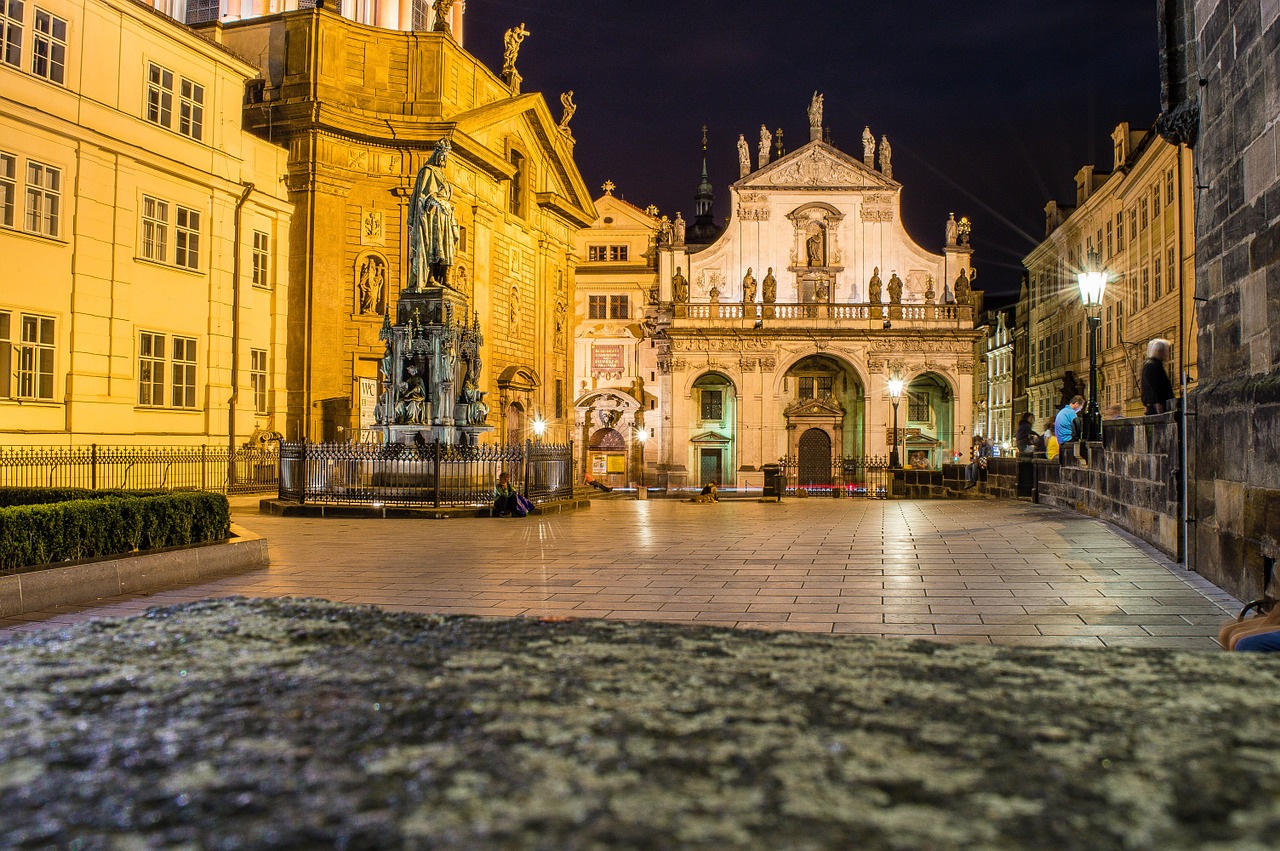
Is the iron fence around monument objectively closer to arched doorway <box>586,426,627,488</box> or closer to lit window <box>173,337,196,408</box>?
lit window <box>173,337,196,408</box>

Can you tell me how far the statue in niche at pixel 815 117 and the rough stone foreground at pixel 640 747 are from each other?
178ft

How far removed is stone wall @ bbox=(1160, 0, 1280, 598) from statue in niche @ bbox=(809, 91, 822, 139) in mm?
45573

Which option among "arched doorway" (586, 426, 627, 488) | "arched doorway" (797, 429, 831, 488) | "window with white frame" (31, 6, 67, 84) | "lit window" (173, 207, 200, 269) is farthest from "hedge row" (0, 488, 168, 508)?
"arched doorway" (797, 429, 831, 488)

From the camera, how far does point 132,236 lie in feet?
78.3

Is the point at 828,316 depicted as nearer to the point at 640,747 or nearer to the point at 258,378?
the point at 258,378

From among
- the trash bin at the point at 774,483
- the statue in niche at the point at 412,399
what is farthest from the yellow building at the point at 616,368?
the statue in niche at the point at 412,399

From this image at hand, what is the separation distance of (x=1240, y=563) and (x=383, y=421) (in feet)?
57.0

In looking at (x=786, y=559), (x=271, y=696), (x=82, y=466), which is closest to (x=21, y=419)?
(x=82, y=466)

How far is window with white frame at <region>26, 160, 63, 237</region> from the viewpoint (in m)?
21.2

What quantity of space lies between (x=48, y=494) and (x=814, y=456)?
4546 cm

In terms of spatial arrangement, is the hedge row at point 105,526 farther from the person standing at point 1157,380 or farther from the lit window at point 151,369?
the lit window at point 151,369

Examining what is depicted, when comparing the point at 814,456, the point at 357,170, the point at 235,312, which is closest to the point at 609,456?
the point at 814,456

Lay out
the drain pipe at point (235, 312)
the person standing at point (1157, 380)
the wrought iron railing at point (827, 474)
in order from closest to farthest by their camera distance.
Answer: the person standing at point (1157, 380) → the drain pipe at point (235, 312) → the wrought iron railing at point (827, 474)

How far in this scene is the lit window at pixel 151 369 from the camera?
2423 centimetres
